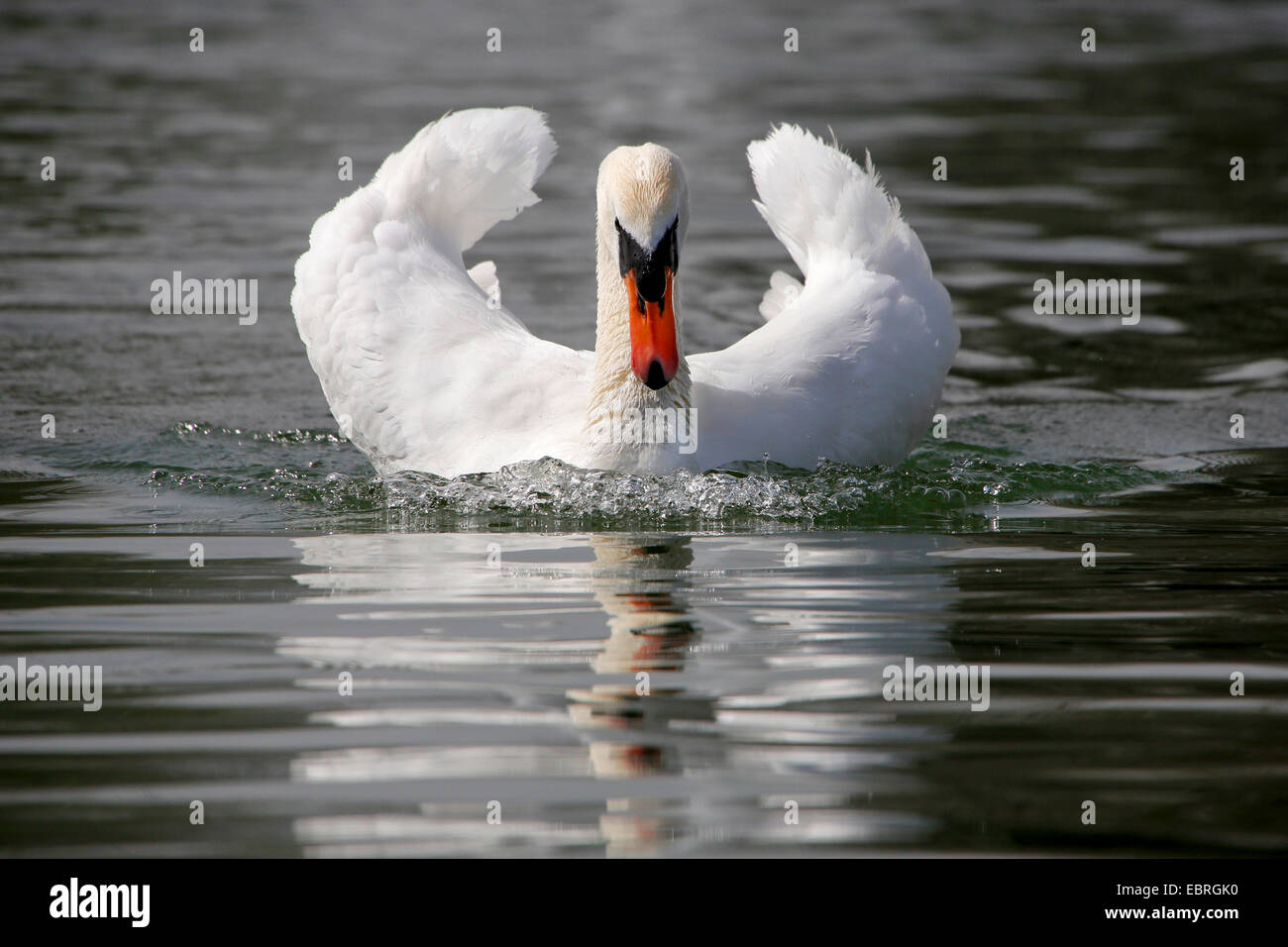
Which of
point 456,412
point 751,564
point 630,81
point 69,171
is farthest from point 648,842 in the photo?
point 630,81

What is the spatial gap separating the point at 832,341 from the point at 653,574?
203 centimetres

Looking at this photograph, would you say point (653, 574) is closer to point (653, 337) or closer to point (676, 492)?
point (676, 492)

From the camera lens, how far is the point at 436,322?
9477 mm

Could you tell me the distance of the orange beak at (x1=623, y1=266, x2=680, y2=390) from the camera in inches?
318

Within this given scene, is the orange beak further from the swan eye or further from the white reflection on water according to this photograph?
the white reflection on water

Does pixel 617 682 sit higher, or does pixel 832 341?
pixel 832 341

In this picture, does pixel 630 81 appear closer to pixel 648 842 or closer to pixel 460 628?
pixel 460 628

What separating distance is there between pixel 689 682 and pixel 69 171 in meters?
14.5

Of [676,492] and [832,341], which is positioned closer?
[676,492]

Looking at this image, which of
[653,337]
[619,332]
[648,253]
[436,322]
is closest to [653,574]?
[653,337]

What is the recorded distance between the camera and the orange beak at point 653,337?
318 inches

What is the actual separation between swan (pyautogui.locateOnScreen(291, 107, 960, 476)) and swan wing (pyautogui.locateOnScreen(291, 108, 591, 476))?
0.04 ft

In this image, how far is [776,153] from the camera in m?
10.3

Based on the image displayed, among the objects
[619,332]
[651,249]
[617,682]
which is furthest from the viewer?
[619,332]
